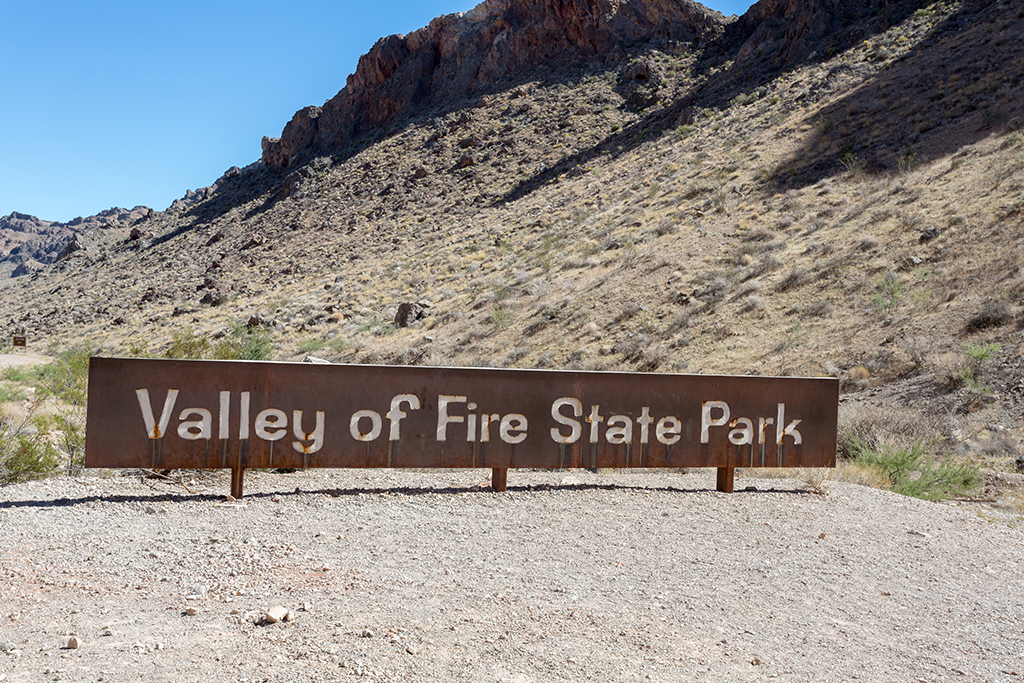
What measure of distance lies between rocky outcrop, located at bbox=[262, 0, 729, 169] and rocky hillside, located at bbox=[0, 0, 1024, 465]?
0.25 metres

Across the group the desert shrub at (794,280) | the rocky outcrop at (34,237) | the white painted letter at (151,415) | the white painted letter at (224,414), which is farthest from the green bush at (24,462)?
the rocky outcrop at (34,237)

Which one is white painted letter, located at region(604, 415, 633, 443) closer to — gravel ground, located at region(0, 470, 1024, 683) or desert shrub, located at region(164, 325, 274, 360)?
gravel ground, located at region(0, 470, 1024, 683)

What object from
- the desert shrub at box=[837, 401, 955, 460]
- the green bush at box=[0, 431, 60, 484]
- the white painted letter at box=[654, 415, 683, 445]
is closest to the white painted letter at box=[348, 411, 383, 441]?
the white painted letter at box=[654, 415, 683, 445]

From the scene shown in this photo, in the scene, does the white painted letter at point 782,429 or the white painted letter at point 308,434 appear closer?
the white painted letter at point 308,434

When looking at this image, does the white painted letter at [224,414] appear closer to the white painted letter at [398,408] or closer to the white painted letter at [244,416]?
the white painted letter at [244,416]

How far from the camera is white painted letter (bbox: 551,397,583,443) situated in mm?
6895

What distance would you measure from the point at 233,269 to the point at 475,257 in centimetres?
2207

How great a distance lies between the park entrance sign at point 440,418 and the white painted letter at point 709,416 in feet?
0.03

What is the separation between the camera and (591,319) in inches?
855

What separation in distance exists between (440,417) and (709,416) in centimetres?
269

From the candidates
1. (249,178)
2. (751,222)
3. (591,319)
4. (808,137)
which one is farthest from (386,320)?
(249,178)

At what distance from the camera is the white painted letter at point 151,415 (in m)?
6.09

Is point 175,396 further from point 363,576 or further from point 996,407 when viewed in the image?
point 996,407

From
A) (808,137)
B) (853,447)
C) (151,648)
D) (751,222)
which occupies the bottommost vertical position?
(151,648)
